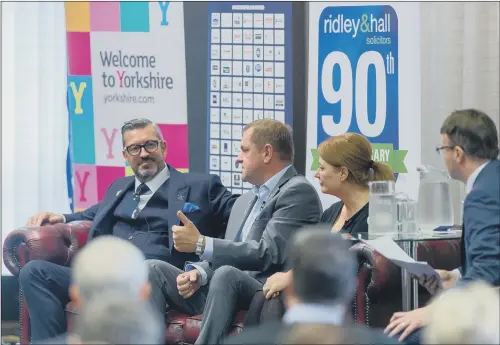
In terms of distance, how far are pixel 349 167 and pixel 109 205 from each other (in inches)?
49.1

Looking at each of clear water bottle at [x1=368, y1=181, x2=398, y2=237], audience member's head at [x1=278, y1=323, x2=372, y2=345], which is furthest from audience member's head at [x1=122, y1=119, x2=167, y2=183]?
audience member's head at [x1=278, y1=323, x2=372, y2=345]

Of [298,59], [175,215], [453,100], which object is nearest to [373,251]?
[175,215]

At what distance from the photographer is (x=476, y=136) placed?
321 cm

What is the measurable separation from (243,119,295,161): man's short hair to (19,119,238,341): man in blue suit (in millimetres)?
426

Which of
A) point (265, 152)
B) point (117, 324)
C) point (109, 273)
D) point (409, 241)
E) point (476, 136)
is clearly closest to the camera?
point (117, 324)

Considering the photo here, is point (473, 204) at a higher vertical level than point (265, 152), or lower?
lower

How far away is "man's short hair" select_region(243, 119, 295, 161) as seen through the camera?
13.4ft

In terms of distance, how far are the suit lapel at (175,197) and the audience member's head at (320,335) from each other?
8.04 ft

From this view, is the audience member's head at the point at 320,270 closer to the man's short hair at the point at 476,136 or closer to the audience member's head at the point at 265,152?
the man's short hair at the point at 476,136

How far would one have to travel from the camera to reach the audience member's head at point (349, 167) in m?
3.91

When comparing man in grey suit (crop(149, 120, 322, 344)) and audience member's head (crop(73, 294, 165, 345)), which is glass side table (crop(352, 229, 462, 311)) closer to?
man in grey suit (crop(149, 120, 322, 344))

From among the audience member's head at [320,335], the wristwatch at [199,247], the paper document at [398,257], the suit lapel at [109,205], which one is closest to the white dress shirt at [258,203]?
the wristwatch at [199,247]

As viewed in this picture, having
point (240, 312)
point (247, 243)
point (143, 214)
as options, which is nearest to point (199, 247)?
point (247, 243)

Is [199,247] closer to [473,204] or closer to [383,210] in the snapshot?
[383,210]
